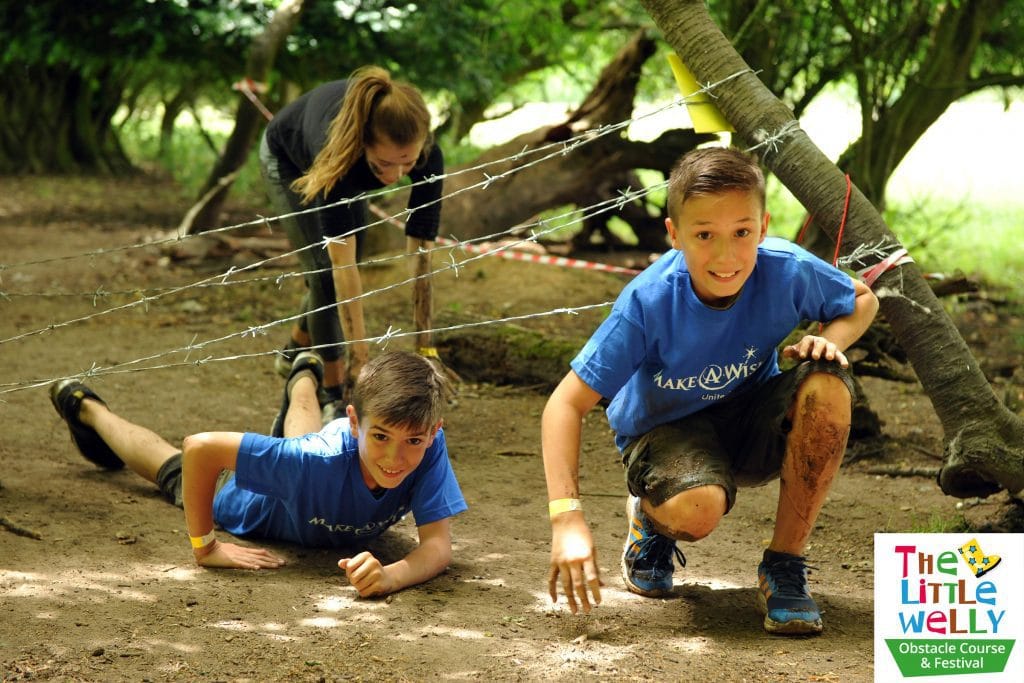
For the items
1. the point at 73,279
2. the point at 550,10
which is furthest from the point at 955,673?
the point at 550,10

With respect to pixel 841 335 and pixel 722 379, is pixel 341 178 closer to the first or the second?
pixel 722 379

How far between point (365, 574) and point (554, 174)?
6004 millimetres

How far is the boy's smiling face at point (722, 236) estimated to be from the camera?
2.73 m

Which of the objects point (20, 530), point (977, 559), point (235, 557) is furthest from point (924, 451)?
point (20, 530)

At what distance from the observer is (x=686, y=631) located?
2.94 meters

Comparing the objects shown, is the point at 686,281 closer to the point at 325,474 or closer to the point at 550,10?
the point at 325,474

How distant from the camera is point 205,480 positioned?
10.6ft

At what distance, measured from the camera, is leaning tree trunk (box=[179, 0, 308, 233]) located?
869 cm

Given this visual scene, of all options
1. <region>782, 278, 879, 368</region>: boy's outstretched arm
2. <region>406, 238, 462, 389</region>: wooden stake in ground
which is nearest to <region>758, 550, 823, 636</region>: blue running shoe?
<region>782, 278, 879, 368</region>: boy's outstretched arm

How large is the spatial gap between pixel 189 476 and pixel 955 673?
208 centimetres

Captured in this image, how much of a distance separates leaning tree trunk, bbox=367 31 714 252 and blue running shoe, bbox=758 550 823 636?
5.56 m

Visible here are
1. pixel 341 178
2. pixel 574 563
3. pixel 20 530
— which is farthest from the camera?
pixel 341 178

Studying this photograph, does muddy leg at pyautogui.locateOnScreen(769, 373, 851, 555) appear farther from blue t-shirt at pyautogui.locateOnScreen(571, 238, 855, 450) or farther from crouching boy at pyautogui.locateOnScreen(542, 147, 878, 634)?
blue t-shirt at pyautogui.locateOnScreen(571, 238, 855, 450)

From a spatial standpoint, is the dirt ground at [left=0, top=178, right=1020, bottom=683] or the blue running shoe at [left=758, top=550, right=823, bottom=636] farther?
the blue running shoe at [left=758, top=550, right=823, bottom=636]
